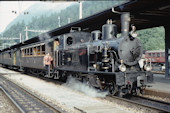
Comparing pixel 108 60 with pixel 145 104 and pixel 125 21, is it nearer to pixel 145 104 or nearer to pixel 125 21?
pixel 145 104

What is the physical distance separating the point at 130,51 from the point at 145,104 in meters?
2.46

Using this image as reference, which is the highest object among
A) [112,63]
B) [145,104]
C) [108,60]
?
[108,60]

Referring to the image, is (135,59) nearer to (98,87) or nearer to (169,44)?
(98,87)

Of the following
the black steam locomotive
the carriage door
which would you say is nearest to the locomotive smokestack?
the black steam locomotive

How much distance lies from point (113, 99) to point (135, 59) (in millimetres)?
2102

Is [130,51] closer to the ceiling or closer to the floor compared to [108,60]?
closer to the ceiling

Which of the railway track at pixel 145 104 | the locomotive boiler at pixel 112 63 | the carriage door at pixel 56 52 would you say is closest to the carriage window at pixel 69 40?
the locomotive boiler at pixel 112 63

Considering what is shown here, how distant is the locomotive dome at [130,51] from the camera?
29.5 ft

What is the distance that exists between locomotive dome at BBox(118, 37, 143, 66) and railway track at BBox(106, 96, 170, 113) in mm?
1638

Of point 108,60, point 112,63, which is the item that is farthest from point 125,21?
point 112,63

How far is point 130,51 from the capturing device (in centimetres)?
935

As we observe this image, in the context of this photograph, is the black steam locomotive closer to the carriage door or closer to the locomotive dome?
the locomotive dome

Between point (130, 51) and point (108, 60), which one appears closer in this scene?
point (108, 60)

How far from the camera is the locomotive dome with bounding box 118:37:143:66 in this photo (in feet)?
29.5
